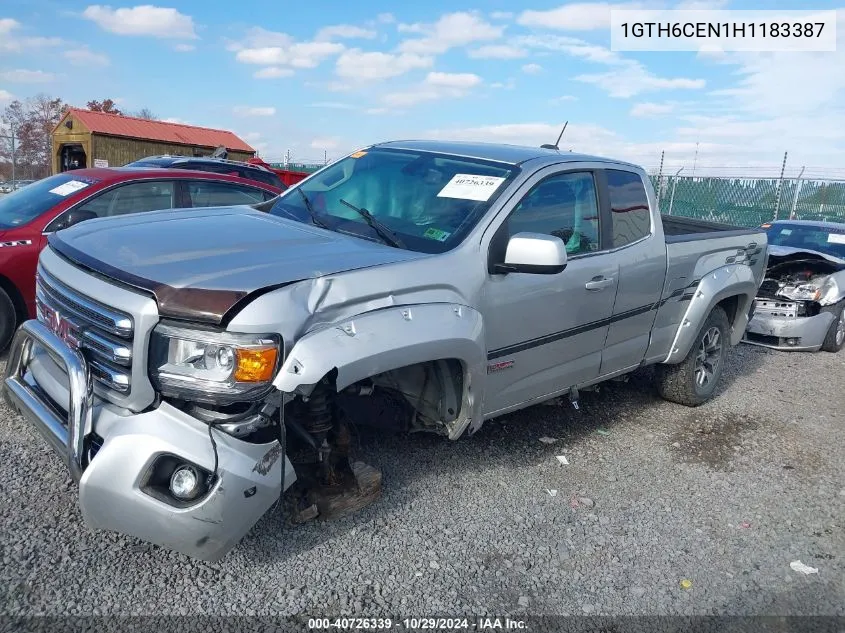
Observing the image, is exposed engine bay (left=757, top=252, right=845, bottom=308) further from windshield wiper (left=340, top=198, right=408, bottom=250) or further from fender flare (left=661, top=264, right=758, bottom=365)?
windshield wiper (left=340, top=198, right=408, bottom=250)

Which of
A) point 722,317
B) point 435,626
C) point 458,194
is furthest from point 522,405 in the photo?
point 722,317

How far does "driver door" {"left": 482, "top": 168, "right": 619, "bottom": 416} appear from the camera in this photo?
11.9ft

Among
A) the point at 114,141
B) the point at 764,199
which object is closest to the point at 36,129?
the point at 114,141

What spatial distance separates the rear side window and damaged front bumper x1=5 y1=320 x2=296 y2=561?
2.76 meters

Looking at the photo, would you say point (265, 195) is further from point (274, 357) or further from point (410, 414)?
point (274, 357)

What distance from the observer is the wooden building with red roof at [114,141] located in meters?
23.2

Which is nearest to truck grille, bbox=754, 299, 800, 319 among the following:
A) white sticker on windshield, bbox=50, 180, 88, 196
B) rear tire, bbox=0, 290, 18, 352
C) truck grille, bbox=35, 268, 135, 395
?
white sticker on windshield, bbox=50, 180, 88, 196

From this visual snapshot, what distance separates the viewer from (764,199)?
1822 centimetres

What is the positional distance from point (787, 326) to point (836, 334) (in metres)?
0.84

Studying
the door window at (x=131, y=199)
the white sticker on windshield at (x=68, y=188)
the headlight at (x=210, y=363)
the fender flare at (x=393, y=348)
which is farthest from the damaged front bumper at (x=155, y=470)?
the white sticker on windshield at (x=68, y=188)

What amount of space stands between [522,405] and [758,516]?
4.85 feet

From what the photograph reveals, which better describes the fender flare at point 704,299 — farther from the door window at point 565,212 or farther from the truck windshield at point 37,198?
the truck windshield at point 37,198

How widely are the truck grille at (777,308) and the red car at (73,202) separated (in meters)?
5.61

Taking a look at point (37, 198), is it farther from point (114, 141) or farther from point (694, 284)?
point (114, 141)
